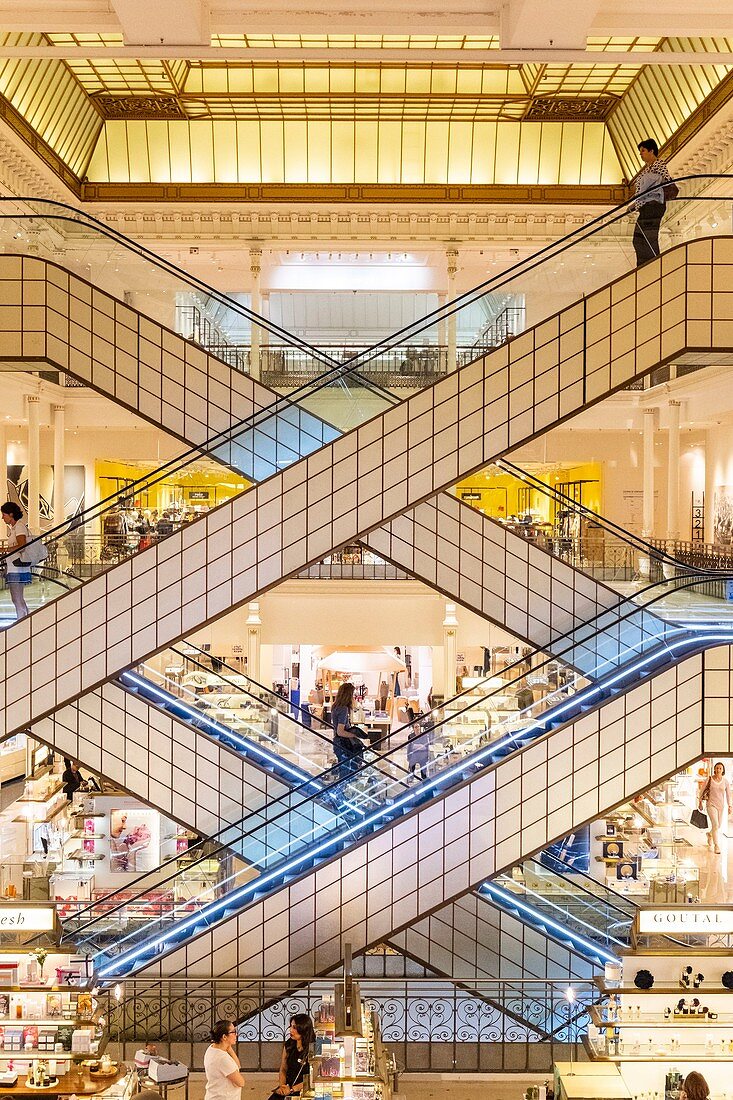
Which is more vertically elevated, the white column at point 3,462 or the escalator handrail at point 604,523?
the white column at point 3,462

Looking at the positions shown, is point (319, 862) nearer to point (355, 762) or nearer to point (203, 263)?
point (355, 762)

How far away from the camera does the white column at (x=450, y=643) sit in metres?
Answer: 23.4

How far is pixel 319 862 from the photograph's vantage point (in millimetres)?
11227

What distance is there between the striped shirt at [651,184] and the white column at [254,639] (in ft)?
47.1

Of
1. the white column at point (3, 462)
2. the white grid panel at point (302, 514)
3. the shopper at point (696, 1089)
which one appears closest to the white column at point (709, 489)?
the white grid panel at point (302, 514)

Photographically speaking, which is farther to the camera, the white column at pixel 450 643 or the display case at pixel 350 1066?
the white column at pixel 450 643

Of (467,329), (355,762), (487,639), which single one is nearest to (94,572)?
(355,762)

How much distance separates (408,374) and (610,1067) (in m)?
6.79

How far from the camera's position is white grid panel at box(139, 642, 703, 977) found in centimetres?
1087

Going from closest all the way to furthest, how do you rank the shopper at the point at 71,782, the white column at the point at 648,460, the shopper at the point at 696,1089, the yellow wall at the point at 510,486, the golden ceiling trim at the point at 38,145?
the shopper at the point at 696,1089, the golden ceiling trim at the point at 38,145, the shopper at the point at 71,782, the white column at the point at 648,460, the yellow wall at the point at 510,486

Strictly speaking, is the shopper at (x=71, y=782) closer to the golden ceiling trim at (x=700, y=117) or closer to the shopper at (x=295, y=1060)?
the shopper at (x=295, y=1060)

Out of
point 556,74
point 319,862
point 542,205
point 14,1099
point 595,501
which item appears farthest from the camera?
point 595,501

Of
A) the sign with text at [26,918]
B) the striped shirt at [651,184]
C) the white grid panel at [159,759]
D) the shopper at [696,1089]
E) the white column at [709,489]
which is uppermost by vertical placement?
the striped shirt at [651,184]

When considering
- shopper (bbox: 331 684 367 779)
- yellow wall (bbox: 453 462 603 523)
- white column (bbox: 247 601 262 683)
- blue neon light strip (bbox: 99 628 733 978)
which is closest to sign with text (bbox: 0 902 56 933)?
blue neon light strip (bbox: 99 628 733 978)
